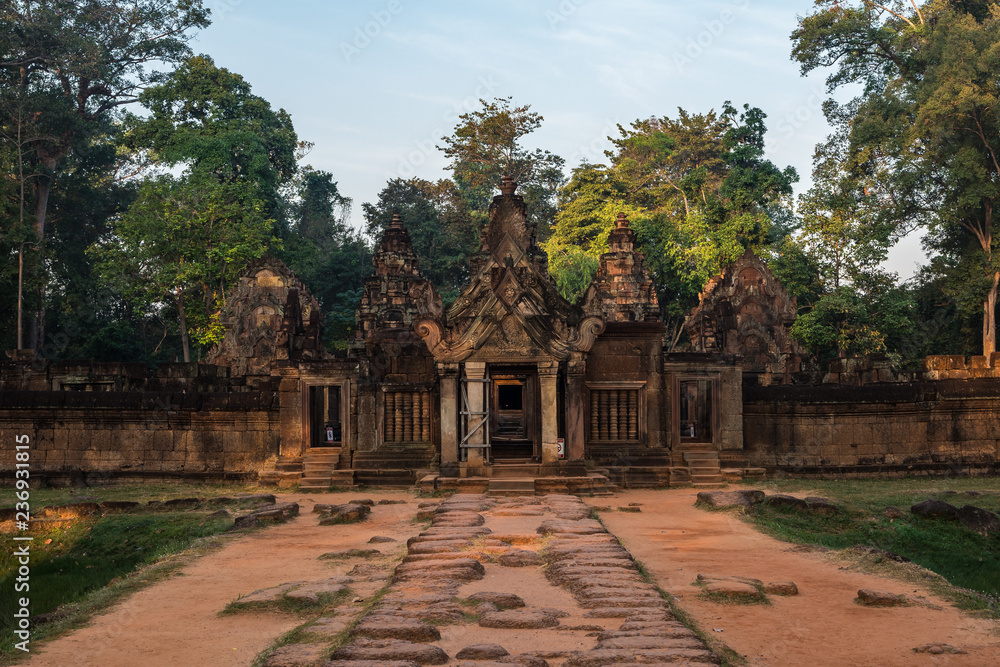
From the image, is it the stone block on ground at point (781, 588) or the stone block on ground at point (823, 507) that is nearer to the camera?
the stone block on ground at point (781, 588)

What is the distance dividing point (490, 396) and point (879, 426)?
308 inches

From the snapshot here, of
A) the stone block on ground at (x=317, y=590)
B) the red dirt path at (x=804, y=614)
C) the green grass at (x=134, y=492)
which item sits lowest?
the green grass at (x=134, y=492)

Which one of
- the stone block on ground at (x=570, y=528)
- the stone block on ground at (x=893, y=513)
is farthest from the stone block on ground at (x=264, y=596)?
the stone block on ground at (x=893, y=513)

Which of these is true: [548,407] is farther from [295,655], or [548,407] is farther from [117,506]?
[295,655]

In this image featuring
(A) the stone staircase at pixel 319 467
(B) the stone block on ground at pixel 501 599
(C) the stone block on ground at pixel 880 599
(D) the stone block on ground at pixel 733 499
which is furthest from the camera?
(A) the stone staircase at pixel 319 467

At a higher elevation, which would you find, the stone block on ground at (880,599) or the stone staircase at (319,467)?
the stone staircase at (319,467)

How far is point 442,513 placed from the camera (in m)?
11.3

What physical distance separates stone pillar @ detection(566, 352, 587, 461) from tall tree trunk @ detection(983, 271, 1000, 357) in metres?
22.0

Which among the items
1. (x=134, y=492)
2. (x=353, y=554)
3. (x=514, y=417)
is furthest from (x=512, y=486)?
(x=514, y=417)

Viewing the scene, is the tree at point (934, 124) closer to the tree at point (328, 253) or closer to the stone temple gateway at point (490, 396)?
the stone temple gateway at point (490, 396)

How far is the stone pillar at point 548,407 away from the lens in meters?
15.3

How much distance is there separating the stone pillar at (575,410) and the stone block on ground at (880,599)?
7.90 metres

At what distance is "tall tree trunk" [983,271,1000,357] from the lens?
31.3 meters

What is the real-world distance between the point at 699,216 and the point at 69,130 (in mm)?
30747
